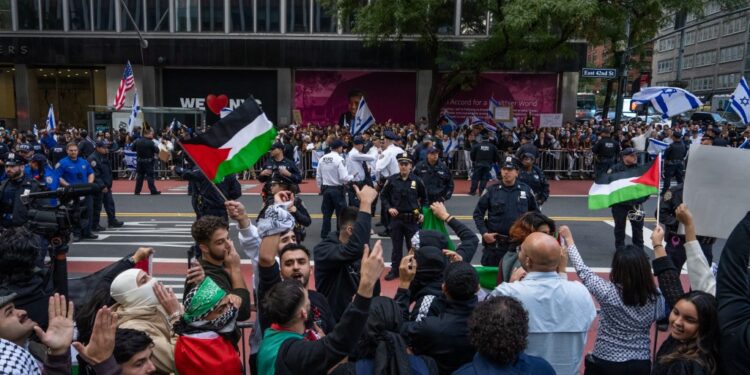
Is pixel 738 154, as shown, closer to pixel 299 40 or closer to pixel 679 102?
pixel 679 102

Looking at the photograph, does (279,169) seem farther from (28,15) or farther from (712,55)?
(712,55)

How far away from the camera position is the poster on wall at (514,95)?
29734 millimetres

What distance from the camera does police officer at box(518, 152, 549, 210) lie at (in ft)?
31.1

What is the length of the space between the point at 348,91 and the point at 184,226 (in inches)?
753

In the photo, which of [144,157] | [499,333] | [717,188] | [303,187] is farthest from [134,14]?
[499,333]

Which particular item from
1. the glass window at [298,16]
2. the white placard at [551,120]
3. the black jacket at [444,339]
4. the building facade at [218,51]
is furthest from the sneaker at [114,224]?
the glass window at [298,16]

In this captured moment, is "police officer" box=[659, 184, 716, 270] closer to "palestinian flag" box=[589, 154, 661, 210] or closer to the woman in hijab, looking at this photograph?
"palestinian flag" box=[589, 154, 661, 210]

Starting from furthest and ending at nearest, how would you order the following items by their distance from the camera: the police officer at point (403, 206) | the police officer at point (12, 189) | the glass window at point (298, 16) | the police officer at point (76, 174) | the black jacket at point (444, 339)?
the glass window at point (298, 16), the police officer at point (76, 174), the police officer at point (403, 206), the police officer at point (12, 189), the black jacket at point (444, 339)

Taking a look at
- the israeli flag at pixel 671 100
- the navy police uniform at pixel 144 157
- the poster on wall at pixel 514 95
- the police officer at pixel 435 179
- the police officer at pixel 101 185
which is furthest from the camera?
the poster on wall at pixel 514 95

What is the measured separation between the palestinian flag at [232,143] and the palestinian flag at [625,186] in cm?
346

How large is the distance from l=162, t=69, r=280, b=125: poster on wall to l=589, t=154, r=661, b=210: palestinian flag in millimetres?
25146

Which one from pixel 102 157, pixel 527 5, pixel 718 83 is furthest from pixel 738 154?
pixel 718 83

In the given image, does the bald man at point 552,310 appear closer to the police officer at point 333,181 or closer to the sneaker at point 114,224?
the police officer at point 333,181

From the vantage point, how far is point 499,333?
283 centimetres
